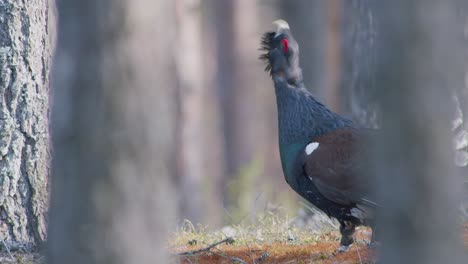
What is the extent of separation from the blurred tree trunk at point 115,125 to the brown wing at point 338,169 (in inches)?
125

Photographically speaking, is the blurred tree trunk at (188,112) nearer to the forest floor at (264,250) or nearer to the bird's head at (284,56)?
the bird's head at (284,56)

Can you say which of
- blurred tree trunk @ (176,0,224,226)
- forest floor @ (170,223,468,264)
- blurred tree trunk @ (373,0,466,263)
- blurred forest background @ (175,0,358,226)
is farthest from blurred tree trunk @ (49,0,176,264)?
blurred tree trunk @ (176,0,224,226)

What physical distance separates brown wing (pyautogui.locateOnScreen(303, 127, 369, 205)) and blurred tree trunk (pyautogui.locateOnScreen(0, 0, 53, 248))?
193cm

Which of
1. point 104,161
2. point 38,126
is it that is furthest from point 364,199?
point 104,161

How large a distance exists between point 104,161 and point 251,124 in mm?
20677

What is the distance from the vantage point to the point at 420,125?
122 inches

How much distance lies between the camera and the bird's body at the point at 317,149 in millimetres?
6750

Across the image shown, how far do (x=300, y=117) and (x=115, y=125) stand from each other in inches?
153

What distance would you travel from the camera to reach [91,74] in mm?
3633

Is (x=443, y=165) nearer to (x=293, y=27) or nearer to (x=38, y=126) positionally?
(x=38, y=126)

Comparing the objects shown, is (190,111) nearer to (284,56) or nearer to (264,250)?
(284,56)

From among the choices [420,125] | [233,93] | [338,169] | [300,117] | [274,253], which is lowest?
[233,93]

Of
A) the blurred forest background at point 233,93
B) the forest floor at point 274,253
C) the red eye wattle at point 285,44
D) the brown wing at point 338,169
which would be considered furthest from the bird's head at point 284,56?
the blurred forest background at point 233,93

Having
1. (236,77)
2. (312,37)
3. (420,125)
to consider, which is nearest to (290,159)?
(420,125)
